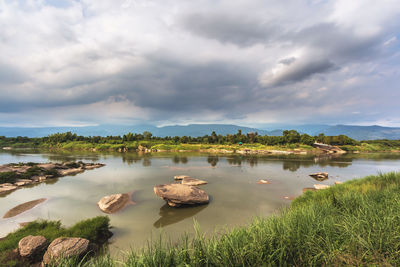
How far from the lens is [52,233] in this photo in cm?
916

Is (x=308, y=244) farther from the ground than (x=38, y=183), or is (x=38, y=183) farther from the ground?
(x=308, y=244)

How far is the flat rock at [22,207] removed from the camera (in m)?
13.6

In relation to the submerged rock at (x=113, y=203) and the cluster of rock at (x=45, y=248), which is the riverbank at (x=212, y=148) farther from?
the cluster of rock at (x=45, y=248)

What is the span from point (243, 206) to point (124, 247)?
10.6m

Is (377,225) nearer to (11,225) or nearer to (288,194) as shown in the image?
(288,194)

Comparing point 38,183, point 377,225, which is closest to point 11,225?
point 38,183

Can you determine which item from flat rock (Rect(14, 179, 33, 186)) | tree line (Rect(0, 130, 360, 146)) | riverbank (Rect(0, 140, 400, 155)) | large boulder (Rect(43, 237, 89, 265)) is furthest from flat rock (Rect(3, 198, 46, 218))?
tree line (Rect(0, 130, 360, 146))

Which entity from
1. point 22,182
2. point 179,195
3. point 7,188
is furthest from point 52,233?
point 22,182

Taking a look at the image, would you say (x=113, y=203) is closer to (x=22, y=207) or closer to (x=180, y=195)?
(x=180, y=195)

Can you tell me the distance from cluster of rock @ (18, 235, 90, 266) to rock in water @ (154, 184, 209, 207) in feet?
23.7

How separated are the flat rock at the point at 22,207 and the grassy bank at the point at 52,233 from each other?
6266 mm

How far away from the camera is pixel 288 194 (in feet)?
63.6

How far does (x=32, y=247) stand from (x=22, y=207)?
11.5m

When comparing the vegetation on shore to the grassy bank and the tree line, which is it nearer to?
the tree line
